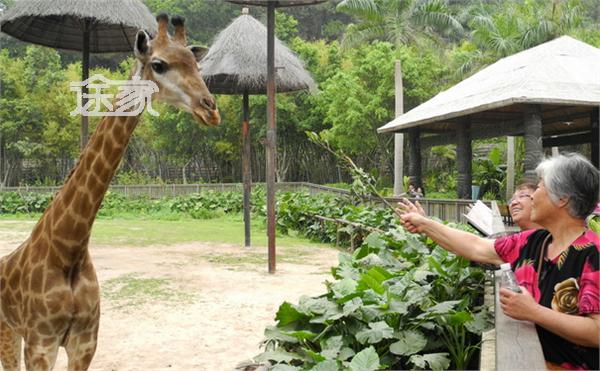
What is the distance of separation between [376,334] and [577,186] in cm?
112

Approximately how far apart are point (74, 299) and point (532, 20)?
24933 mm

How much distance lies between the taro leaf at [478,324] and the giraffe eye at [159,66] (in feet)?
6.03

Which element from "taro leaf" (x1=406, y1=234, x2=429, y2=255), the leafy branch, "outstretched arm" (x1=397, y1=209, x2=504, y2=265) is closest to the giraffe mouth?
the leafy branch

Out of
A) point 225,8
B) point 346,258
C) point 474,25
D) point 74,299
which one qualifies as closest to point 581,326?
point 74,299

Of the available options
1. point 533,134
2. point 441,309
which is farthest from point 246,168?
point 441,309

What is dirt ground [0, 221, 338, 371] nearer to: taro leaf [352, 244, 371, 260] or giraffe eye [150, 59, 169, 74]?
taro leaf [352, 244, 371, 260]

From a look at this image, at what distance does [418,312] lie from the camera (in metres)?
3.33

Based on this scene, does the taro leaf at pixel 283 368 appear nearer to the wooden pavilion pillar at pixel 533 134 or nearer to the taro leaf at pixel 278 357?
the taro leaf at pixel 278 357

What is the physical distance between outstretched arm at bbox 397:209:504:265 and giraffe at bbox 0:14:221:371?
50.3 inches

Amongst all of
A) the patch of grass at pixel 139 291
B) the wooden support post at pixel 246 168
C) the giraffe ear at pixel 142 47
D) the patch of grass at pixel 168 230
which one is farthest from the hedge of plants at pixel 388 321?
the patch of grass at pixel 168 230

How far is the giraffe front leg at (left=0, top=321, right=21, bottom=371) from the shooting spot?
127 inches

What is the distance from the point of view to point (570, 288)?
2.24 metres

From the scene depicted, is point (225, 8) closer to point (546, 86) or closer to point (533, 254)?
point (546, 86)

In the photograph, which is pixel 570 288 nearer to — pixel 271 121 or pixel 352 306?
pixel 352 306
